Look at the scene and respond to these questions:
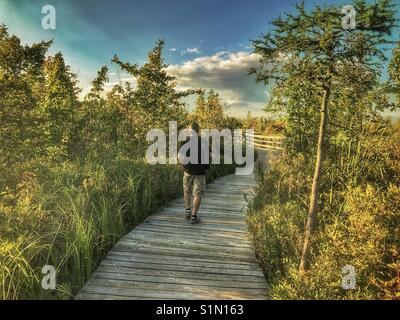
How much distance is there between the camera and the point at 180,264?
5645 millimetres

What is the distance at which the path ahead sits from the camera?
4.77m

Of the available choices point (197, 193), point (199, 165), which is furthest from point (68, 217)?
point (199, 165)

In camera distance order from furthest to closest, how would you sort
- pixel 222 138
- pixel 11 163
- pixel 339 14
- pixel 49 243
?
pixel 222 138, pixel 11 163, pixel 49 243, pixel 339 14

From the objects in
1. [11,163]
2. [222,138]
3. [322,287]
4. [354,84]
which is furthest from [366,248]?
[222,138]

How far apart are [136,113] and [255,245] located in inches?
281

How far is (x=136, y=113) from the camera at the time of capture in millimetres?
12320

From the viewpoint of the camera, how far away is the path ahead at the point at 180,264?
188 inches

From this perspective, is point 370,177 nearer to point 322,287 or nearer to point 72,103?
point 322,287

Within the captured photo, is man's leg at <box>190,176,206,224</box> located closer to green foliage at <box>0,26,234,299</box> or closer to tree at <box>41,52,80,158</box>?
green foliage at <box>0,26,234,299</box>

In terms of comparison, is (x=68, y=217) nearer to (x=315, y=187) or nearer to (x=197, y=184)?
(x=197, y=184)

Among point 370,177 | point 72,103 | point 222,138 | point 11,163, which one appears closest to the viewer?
point 370,177

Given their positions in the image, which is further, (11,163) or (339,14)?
(11,163)

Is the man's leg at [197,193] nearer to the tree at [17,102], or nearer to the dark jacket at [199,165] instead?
the dark jacket at [199,165]

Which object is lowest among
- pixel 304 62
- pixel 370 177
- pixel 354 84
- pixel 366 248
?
pixel 366 248
